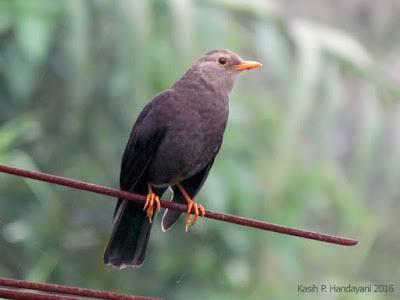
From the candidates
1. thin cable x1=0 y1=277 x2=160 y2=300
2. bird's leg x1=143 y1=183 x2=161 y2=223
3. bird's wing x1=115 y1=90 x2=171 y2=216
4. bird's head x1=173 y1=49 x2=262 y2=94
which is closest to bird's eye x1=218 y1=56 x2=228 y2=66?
bird's head x1=173 y1=49 x2=262 y2=94

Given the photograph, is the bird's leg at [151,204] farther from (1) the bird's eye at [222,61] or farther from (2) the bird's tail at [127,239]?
(1) the bird's eye at [222,61]

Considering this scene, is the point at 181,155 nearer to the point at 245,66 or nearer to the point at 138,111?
the point at 245,66

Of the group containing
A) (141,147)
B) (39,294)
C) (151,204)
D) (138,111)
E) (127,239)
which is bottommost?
(138,111)

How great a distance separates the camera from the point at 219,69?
3.39 meters

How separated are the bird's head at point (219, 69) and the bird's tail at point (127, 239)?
0.44 m

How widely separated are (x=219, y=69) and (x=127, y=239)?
2.10ft

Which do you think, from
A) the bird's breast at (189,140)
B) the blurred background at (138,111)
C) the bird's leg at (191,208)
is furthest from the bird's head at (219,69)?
the blurred background at (138,111)

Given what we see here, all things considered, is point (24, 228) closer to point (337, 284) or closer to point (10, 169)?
point (337, 284)

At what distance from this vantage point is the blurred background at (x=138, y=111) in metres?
4.79

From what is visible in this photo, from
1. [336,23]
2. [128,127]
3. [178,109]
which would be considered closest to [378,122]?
[128,127]

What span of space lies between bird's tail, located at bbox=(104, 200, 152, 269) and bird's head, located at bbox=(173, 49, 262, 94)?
1.43 feet

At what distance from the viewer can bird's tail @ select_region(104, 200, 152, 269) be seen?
10.00 feet

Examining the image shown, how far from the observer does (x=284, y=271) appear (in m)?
5.30

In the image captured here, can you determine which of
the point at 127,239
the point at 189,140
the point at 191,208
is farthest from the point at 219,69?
the point at 127,239
